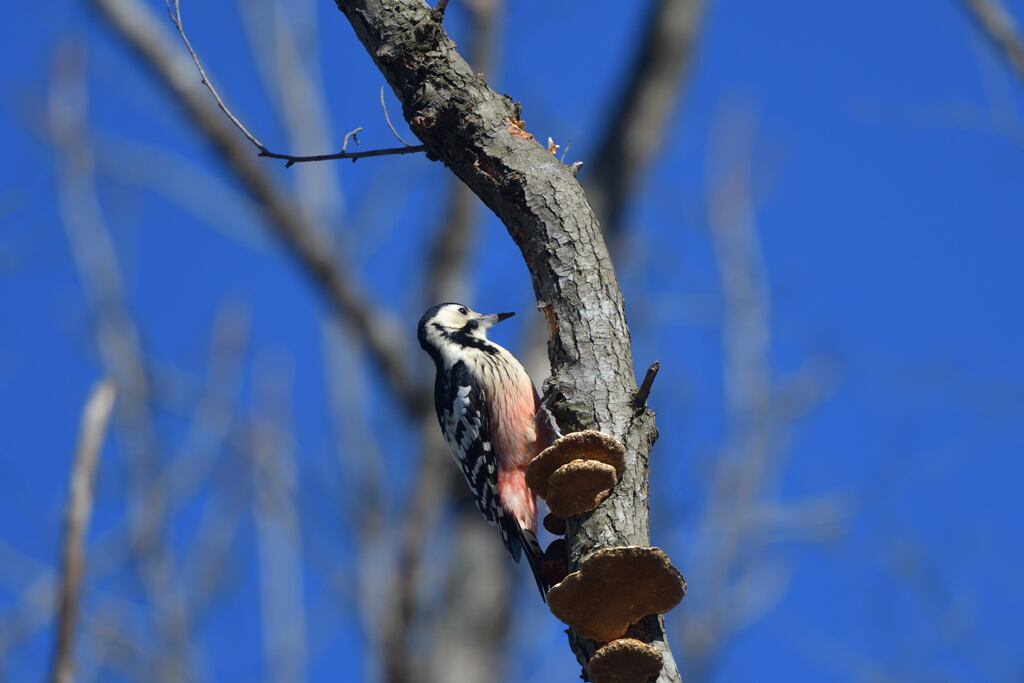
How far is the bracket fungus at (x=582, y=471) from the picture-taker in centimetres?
289

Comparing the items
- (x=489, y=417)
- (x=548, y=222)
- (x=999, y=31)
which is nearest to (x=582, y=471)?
(x=548, y=222)

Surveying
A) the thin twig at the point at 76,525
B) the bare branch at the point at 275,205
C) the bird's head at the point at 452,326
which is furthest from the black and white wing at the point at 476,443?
the bare branch at the point at 275,205

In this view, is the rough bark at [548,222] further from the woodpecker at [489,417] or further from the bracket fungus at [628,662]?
the woodpecker at [489,417]

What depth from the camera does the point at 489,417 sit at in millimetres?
5219

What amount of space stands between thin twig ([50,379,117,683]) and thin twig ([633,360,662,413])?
159 centimetres

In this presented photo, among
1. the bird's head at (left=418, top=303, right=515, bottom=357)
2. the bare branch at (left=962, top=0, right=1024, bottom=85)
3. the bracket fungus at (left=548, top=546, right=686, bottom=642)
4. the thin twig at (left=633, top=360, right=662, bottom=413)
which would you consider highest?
the bare branch at (left=962, top=0, right=1024, bottom=85)

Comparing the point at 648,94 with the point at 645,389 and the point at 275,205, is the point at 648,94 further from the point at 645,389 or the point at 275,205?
the point at 645,389

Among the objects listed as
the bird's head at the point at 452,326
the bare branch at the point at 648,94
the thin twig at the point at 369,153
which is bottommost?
the thin twig at the point at 369,153

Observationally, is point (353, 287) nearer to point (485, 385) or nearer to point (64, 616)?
point (485, 385)

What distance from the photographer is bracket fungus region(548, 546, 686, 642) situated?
2703 mm

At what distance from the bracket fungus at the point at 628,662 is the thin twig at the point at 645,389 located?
0.64 meters

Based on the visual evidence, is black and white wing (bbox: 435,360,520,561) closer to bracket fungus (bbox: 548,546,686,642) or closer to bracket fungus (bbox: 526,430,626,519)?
bracket fungus (bbox: 526,430,626,519)

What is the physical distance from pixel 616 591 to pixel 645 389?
54 centimetres

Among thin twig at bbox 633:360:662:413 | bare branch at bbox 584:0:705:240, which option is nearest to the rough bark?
thin twig at bbox 633:360:662:413
